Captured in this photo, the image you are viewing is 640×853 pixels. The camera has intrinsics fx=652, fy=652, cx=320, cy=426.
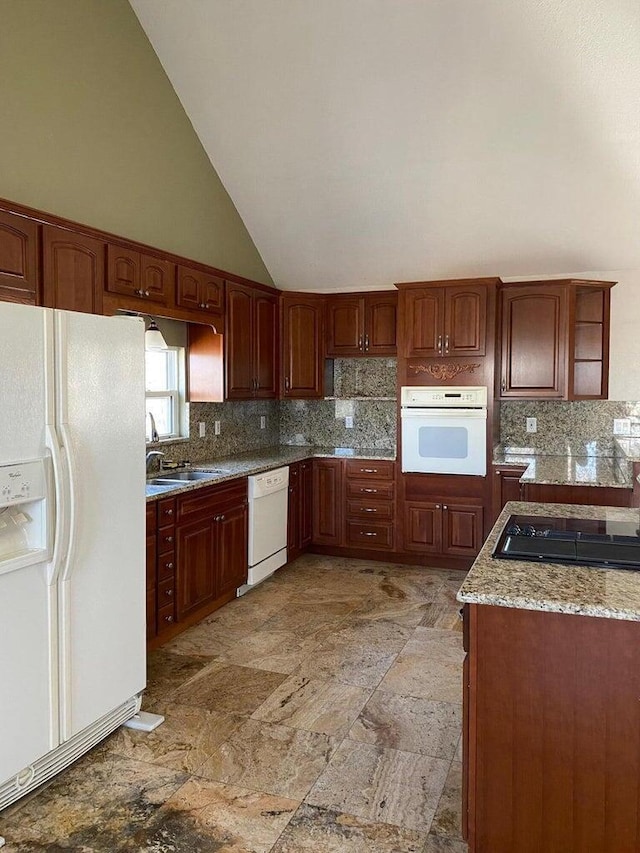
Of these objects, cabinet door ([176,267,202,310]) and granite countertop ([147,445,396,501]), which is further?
cabinet door ([176,267,202,310])

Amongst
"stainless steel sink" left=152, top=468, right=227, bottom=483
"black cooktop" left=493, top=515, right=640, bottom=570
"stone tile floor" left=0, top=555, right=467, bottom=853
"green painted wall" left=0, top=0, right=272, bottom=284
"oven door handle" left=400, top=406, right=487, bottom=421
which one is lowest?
"stone tile floor" left=0, top=555, right=467, bottom=853

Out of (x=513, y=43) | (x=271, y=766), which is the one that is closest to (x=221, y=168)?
(x=513, y=43)

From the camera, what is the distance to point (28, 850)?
2057 millimetres

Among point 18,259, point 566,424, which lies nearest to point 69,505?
point 18,259

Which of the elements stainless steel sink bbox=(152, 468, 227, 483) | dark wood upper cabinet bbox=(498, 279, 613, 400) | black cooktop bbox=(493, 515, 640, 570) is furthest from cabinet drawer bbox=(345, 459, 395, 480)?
black cooktop bbox=(493, 515, 640, 570)

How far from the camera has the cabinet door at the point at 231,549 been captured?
4145mm

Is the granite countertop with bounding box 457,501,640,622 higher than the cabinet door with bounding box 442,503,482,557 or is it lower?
higher

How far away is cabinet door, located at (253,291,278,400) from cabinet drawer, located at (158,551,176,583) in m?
1.87

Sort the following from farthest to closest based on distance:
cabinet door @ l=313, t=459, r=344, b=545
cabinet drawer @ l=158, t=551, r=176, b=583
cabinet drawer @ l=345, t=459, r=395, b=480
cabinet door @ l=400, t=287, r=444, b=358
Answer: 1. cabinet door @ l=313, t=459, r=344, b=545
2. cabinet drawer @ l=345, t=459, r=395, b=480
3. cabinet door @ l=400, t=287, r=444, b=358
4. cabinet drawer @ l=158, t=551, r=176, b=583

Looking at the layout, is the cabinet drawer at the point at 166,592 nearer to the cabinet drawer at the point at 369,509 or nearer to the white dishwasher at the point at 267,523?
the white dishwasher at the point at 267,523

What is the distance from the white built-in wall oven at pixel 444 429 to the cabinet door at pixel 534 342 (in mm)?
370

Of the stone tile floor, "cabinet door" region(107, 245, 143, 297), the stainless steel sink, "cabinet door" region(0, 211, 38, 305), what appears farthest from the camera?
the stainless steel sink

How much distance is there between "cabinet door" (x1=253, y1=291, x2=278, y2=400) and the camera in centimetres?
519

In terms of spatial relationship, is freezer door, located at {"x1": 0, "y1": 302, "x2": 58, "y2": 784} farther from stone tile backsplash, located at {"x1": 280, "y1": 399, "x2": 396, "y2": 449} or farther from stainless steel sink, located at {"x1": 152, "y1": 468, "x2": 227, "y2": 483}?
stone tile backsplash, located at {"x1": 280, "y1": 399, "x2": 396, "y2": 449}
